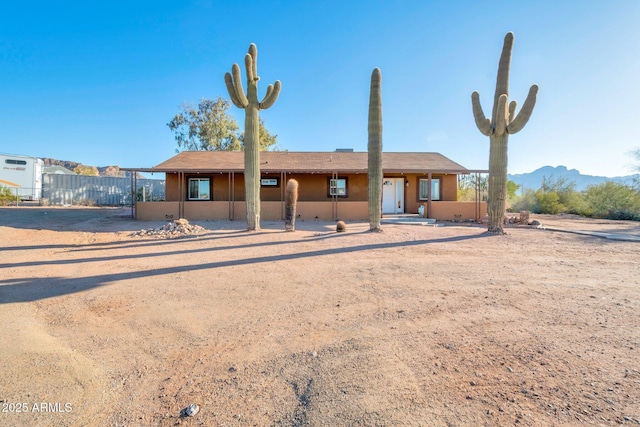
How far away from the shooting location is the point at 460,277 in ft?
19.3

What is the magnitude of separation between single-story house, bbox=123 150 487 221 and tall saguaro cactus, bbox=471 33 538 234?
17.2 feet

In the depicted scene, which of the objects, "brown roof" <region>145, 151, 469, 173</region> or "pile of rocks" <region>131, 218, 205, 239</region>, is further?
"brown roof" <region>145, 151, 469, 173</region>

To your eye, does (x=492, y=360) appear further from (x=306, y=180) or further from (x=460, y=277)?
(x=306, y=180)

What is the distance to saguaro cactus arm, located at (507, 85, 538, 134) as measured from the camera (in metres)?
11.1

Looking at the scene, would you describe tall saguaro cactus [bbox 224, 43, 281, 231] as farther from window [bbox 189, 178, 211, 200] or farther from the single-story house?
window [bbox 189, 178, 211, 200]

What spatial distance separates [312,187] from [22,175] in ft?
75.3

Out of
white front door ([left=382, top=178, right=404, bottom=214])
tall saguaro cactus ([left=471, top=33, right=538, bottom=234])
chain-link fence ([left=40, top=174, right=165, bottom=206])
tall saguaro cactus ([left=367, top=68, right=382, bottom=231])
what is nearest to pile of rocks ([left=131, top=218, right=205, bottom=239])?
tall saguaro cactus ([left=367, top=68, right=382, bottom=231])

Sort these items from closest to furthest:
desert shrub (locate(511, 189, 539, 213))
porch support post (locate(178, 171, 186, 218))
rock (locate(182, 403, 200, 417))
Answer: rock (locate(182, 403, 200, 417)) < porch support post (locate(178, 171, 186, 218)) < desert shrub (locate(511, 189, 539, 213))

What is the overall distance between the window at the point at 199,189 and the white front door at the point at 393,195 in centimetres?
1050

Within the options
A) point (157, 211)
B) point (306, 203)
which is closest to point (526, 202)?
point (306, 203)

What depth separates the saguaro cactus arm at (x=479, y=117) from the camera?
39.5 feet

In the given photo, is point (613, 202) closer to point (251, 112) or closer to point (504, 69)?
point (504, 69)

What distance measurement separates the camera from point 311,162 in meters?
19.9

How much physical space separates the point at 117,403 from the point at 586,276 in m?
7.30
